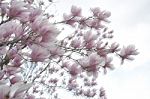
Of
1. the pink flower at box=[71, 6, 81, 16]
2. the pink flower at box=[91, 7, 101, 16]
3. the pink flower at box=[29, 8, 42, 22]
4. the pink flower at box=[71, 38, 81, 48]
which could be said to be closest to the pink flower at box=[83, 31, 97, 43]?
the pink flower at box=[71, 38, 81, 48]

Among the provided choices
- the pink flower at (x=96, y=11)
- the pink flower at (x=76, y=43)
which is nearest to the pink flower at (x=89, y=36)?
the pink flower at (x=76, y=43)

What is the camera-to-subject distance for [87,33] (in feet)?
11.7

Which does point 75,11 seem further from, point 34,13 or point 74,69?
point 34,13

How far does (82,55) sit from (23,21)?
3.07ft

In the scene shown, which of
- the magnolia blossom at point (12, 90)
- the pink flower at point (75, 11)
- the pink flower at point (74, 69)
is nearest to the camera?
the magnolia blossom at point (12, 90)

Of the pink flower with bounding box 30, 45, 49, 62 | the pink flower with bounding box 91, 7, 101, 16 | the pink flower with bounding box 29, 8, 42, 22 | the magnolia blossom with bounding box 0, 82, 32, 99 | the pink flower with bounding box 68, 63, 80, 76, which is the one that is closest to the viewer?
the magnolia blossom with bounding box 0, 82, 32, 99

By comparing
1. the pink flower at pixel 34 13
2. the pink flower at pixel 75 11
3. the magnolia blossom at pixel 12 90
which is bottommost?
the pink flower at pixel 75 11

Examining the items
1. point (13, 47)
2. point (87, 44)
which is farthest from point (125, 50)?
point (13, 47)

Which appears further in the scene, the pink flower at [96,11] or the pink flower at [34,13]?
the pink flower at [96,11]

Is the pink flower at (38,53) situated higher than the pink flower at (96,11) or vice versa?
the pink flower at (38,53)

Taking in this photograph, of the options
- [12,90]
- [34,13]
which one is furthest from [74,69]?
[12,90]

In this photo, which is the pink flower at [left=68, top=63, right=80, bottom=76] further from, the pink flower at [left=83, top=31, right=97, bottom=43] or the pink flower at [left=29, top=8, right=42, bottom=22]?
the pink flower at [left=29, top=8, right=42, bottom=22]

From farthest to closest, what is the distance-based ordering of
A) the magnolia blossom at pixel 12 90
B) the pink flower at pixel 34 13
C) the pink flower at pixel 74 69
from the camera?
1. the pink flower at pixel 74 69
2. the pink flower at pixel 34 13
3. the magnolia blossom at pixel 12 90

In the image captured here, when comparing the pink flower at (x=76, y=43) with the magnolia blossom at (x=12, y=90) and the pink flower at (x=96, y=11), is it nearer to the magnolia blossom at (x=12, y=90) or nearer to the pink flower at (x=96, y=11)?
the pink flower at (x=96, y=11)
